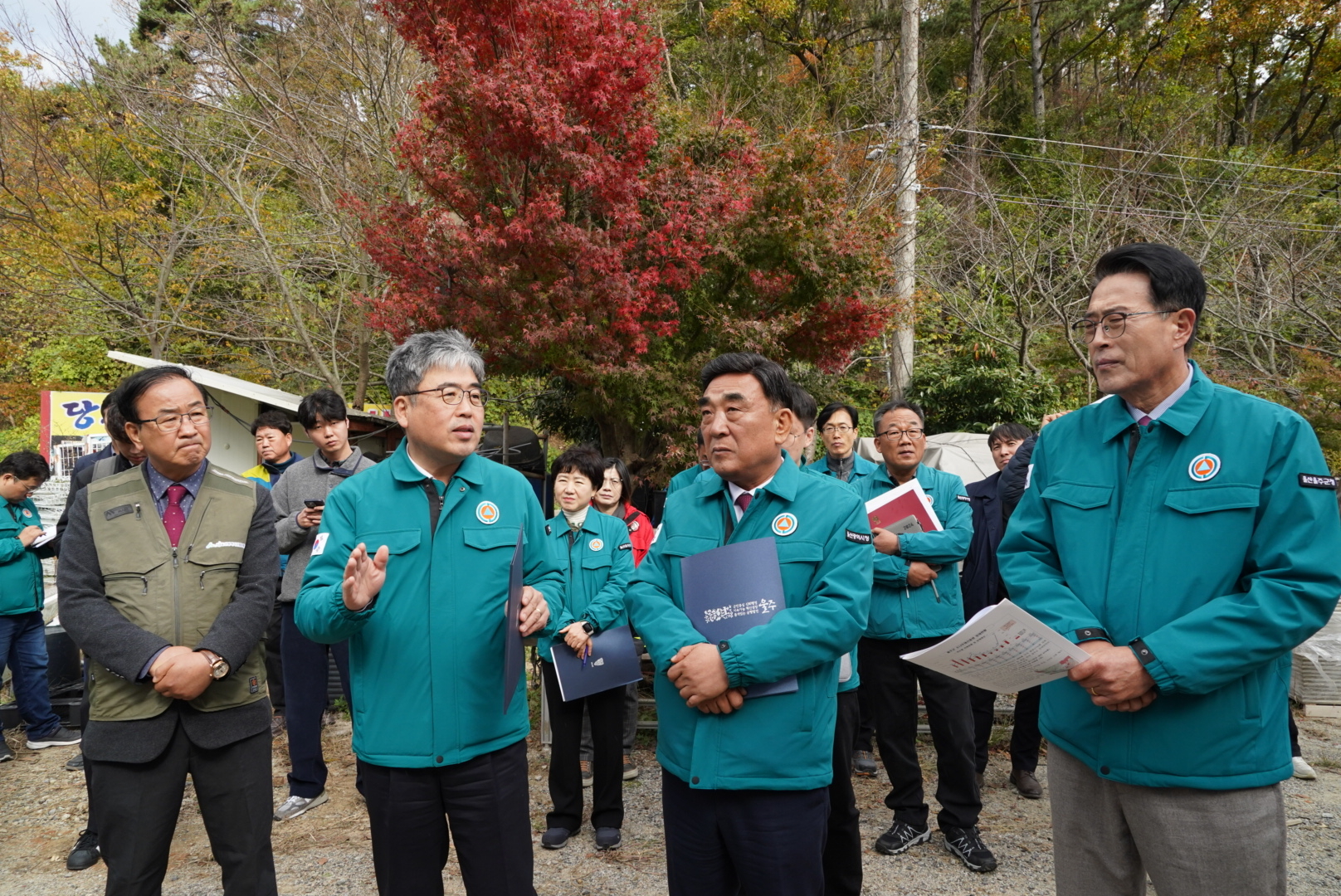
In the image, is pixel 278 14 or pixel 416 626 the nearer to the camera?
pixel 416 626

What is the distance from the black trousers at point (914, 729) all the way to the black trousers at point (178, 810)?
8.80 feet

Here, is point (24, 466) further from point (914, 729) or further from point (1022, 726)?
point (1022, 726)

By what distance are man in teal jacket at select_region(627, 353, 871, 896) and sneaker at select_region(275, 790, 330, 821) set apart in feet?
9.97

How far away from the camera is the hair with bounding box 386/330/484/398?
269cm

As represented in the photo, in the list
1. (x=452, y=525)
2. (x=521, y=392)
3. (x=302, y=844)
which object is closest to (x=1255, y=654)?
(x=452, y=525)

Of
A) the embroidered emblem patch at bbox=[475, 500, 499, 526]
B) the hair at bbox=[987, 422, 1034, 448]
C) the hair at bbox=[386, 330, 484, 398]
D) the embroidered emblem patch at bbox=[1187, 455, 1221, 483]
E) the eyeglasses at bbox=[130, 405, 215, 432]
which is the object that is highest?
the hair at bbox=[386, 330, 484, 398]

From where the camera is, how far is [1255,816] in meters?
2.02

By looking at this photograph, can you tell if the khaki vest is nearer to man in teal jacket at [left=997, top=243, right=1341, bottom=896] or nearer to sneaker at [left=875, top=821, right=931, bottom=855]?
man in teal jacket at [left=997, top=243, right=1341, bottom=896]

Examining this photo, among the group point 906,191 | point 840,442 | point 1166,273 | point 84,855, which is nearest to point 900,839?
point 840,442

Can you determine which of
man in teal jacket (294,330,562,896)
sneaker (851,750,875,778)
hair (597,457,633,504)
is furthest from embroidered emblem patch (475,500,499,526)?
sneaker (851,750,875,778)

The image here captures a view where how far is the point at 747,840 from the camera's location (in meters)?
2.30

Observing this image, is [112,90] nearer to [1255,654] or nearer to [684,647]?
[684,647]

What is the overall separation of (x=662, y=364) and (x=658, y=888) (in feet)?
17.0

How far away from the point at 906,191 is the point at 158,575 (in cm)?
1095
